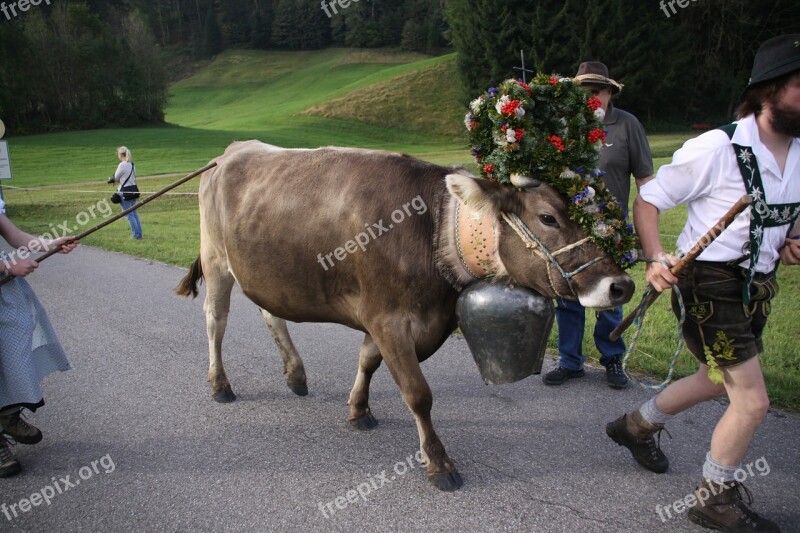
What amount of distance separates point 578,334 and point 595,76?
1.88 metres

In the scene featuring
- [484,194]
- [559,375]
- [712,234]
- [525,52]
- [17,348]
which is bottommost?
[559,375]

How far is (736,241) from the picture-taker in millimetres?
2588

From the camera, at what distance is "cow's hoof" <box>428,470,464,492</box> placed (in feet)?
10.3

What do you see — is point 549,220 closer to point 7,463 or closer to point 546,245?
point 546,245

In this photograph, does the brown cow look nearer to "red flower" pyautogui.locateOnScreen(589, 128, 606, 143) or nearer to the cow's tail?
"red flower" pyautogui.locateOnScreen(589, 128, 606, 143)

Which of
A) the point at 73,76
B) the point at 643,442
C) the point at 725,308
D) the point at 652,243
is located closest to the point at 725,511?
the point at 643,442

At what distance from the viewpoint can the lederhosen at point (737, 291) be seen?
252 cm

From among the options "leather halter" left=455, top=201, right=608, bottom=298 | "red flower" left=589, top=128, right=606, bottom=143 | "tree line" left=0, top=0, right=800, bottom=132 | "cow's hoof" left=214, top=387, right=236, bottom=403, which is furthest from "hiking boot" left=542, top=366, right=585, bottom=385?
"tree line" left=0, top=0, right=800, bottom=132

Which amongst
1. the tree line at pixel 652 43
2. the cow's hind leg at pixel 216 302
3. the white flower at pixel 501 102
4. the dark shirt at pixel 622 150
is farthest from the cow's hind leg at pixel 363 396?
the tree line at pixel 652 43

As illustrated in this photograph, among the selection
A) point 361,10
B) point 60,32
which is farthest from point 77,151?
point 361,10

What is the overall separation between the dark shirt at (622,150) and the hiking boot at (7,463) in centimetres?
425

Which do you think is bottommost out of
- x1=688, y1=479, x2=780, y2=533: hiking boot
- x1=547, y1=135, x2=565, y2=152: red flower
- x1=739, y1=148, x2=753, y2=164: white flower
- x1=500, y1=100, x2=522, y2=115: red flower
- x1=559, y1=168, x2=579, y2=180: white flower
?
x1=688, y1=479, x2=780, y2=533: hiking boot

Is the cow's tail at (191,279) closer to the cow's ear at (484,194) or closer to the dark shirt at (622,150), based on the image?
the cow's ear at (484,194)

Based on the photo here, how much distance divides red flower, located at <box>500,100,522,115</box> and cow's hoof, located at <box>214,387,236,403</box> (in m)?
2.89
